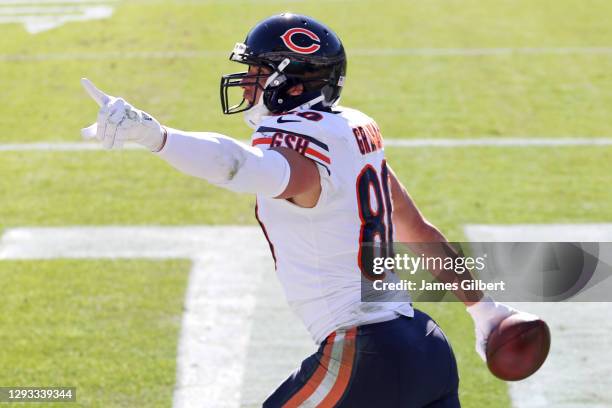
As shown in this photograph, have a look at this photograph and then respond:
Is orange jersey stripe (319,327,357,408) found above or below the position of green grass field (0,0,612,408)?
above

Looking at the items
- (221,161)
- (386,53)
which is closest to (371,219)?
(221,161)

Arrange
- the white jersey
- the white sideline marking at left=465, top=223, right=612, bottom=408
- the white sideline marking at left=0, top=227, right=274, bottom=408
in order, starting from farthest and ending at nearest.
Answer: the white sideline marking at left=0, top=227, right=274, bottom=408 < the white sideline marking at left=465, top=223, right=612, bottom=408 < the white jersey

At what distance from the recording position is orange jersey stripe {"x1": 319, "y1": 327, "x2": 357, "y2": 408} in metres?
3.41

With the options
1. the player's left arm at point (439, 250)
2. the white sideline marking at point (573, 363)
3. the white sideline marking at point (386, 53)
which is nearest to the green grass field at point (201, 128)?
the white sideline marking at point (386, 53)

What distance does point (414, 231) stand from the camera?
3973mm

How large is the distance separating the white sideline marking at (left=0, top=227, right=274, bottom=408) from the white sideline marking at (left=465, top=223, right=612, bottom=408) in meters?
1.54

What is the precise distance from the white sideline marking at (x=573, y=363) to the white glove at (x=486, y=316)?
1381 millimetres

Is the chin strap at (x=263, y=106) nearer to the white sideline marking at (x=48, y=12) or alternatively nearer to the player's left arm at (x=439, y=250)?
the player's left arm at (x=439, y=250)

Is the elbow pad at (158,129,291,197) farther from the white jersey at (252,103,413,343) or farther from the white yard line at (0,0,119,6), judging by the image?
the white yard line at (0,0,119,6)

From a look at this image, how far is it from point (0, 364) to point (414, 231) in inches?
102

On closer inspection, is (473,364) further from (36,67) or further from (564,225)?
(36,67)

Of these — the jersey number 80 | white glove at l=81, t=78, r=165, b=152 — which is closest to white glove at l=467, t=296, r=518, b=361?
the jersey number 80

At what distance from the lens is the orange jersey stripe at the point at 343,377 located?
11.2 feet

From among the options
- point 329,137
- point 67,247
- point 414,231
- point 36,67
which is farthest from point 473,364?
point 36,67
